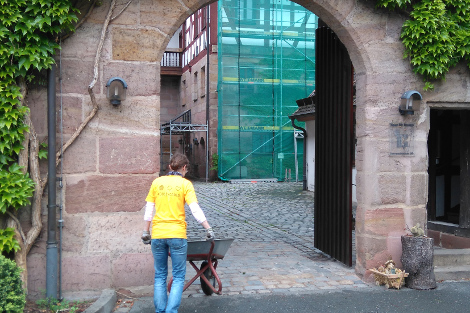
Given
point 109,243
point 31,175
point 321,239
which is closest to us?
point 31,175

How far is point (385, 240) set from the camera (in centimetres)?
702

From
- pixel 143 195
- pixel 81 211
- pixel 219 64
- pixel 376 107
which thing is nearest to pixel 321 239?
pixel 376 107

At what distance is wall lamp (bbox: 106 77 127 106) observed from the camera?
19.9 feet

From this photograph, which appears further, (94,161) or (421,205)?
(421,205)

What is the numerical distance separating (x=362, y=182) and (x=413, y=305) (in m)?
1.77

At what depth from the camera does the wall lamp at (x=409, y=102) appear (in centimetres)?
684

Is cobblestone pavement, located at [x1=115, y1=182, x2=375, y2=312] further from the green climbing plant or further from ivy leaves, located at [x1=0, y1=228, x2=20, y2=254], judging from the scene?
the green climbing plant

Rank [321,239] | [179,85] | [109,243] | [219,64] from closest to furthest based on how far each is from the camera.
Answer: [109,243]
[321,239]
[219,64]
[179,85]

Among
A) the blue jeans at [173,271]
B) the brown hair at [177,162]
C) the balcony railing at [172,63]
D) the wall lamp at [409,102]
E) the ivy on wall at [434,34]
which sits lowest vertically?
the blue jeans at [173,271]

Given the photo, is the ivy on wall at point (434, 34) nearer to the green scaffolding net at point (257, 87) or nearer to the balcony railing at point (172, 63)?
the green scaffolding net at point (257, 87)

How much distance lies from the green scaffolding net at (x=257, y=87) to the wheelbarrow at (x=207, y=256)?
68.1 feet

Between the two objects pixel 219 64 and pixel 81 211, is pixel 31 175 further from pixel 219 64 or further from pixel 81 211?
pixel 219 64

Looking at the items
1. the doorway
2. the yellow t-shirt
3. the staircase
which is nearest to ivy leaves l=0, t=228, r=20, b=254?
the yellow t-shirt

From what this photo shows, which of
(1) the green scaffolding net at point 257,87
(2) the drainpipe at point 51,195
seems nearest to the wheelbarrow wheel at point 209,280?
(2) the drainpipe at point 51,195
